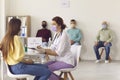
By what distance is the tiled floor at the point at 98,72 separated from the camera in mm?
5459

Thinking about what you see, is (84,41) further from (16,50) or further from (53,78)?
(16,50)

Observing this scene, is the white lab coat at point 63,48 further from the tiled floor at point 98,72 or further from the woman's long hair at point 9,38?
the tiled floor at point 98,72

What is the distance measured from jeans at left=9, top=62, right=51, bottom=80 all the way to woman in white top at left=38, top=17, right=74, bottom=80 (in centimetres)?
38

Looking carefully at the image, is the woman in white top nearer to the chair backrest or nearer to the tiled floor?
the chair backrest

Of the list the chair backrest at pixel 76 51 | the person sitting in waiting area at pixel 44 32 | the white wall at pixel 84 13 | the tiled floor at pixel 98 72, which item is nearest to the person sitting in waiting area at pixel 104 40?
the white wall at pixel 84 13

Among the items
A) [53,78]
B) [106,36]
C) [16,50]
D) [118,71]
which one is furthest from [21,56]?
[106,36]

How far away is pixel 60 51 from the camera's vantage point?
3.95m

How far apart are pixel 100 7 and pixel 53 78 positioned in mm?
4370

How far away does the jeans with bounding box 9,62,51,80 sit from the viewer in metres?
3.46

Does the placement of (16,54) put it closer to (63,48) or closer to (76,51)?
(63,48)

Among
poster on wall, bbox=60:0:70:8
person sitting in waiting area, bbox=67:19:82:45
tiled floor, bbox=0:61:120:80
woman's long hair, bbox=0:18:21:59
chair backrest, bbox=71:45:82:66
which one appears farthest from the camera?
poster on wall, bbox=60:0:70:8

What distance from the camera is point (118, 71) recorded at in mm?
6160

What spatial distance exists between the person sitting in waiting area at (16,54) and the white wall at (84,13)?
454cm

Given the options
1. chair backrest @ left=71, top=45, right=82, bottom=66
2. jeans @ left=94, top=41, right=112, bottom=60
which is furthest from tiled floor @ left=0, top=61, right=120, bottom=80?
chair backrest @ left=71, top=45, right=82, bottom=66
